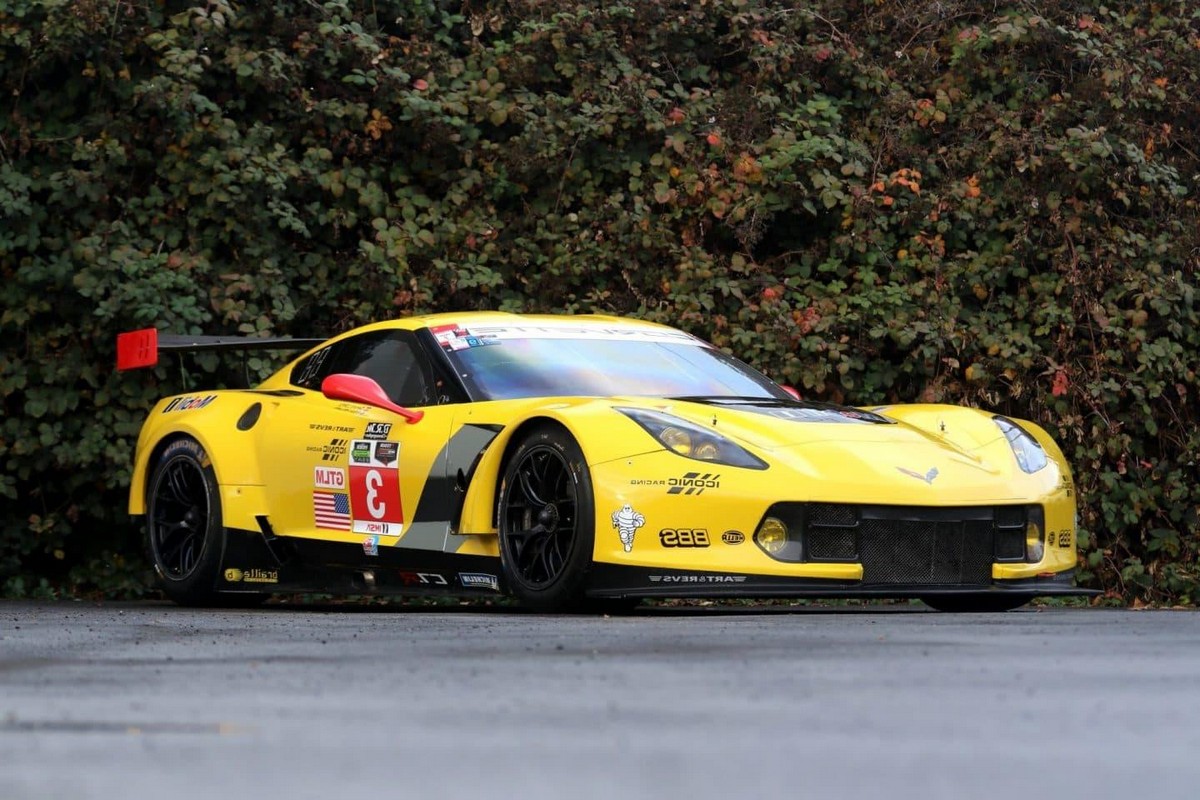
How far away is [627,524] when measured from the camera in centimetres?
707

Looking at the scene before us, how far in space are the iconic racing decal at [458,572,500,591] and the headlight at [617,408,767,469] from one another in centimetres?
86

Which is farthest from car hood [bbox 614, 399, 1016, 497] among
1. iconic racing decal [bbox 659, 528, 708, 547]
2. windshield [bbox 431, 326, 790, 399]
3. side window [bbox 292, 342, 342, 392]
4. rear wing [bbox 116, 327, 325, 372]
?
rear wing [bbox 116, 327, 325, 372]

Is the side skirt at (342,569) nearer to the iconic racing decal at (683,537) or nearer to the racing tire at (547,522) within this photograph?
the racing tire at (547,522)

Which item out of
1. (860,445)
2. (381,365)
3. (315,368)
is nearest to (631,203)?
(315,368)

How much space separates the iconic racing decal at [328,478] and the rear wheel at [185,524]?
66 centimetres

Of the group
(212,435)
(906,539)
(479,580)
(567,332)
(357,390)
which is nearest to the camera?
A: (906,539)

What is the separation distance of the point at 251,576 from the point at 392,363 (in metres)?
1.15

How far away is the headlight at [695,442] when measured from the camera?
717cm

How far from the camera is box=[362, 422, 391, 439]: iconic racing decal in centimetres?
828

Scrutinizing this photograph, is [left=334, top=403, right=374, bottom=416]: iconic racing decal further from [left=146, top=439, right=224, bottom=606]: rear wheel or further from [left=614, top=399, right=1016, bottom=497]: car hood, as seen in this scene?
[left=614, top=399, right=1016, bottom=497]: car hood

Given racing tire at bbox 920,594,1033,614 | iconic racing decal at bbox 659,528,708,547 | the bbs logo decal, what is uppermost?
the bbs logo decal

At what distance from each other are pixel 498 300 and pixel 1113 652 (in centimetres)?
839

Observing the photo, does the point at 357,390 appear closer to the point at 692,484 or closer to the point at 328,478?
the point at 328,478

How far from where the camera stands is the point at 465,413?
7953 millimetres
